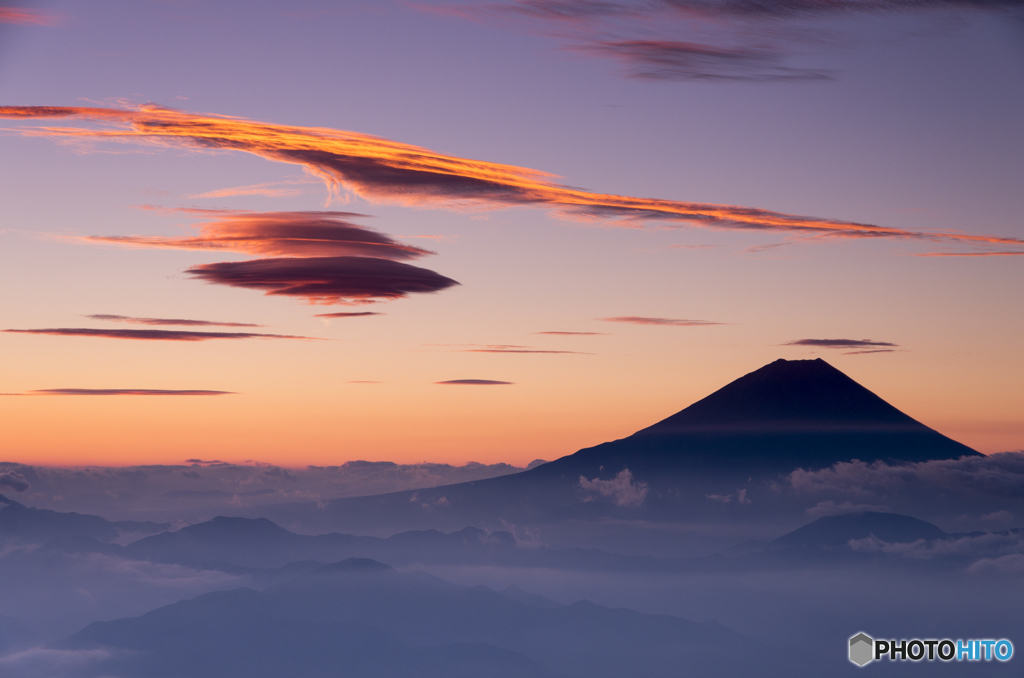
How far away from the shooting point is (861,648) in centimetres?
4556

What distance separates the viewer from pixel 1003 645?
40.7 meters

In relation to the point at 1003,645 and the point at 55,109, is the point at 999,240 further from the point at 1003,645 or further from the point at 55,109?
the point at 55,109

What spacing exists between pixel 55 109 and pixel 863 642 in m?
54.0

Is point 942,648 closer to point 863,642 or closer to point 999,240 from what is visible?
point 863,642

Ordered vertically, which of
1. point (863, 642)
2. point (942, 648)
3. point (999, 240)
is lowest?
point (863, 642)

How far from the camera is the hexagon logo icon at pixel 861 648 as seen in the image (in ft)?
145

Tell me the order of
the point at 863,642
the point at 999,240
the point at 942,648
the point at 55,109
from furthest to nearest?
the point at 999,240 < the point at 863,642 < the point at 55,109 < the point at 942,648

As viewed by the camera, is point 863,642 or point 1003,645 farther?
point 863,642

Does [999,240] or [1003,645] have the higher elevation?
[999,240]

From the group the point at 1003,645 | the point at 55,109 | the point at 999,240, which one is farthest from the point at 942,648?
the point at 55,109

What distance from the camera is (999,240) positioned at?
52.4m

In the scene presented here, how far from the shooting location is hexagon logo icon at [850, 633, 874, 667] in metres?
44.2

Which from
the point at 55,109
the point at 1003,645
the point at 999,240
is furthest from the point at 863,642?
the point at 55,109

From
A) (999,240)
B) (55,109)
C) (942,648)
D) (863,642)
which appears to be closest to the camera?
(942,648)
